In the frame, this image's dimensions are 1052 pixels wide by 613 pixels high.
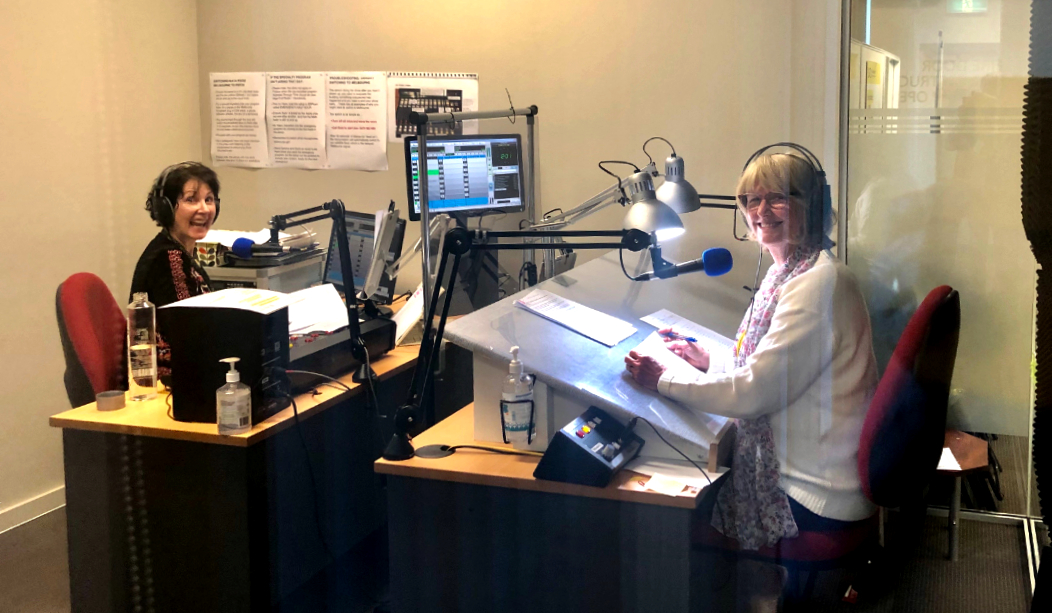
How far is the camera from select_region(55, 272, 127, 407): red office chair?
152 cm

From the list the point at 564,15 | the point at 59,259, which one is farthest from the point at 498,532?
the point at 564,15

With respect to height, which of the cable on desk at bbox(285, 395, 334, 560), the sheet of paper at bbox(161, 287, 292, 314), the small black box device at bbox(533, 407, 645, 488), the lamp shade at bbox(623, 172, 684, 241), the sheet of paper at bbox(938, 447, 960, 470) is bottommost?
the cable on desk at bbox(285, 395, 334, 560)

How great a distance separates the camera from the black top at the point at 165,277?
5.74 feet

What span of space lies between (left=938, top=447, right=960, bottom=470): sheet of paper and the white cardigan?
0.15 m

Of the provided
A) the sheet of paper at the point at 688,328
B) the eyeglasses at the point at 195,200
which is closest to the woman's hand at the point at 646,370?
the sheet of paper at the point at 688,328

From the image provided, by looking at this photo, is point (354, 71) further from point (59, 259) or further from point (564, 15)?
point (59, 259)

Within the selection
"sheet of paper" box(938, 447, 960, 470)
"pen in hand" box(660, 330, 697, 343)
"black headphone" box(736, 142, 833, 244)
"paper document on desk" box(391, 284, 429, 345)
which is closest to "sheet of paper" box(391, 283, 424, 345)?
"paper document on desk" box(391, 284, 429, 345)

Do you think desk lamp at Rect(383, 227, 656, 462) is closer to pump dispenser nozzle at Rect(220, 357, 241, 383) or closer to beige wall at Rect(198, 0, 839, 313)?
pump dispenser nozzle at Rect(220, 357, 241, 383)

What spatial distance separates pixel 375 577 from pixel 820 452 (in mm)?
1301

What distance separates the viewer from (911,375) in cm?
148

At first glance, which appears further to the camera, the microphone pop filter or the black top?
the black top

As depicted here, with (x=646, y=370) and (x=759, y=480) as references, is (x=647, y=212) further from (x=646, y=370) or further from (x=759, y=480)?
(x=759, y=480)

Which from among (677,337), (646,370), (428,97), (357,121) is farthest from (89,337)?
(428,97)

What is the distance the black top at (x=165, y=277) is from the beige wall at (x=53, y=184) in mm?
102
